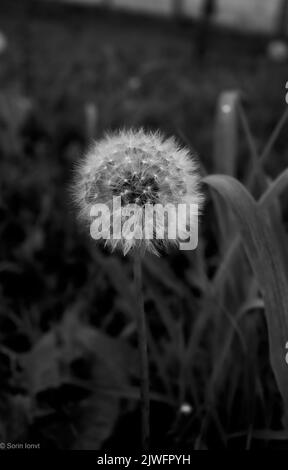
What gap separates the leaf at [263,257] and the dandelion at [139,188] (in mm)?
74

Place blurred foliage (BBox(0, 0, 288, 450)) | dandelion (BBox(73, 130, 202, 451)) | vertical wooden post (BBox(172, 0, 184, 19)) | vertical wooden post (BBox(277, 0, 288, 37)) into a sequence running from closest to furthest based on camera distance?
1. dandelion (BBox(73, 130, 202, 451))
2. blurred foliage (BBox(0, 0, 288, 450))
3. vertical wooden post (BBox(277, 0, 288, 37))
4. vertical wooden post (BBox(172, 0, 184, 19))

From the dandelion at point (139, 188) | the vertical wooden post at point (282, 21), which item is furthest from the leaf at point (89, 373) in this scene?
the vertical wooden post at point (282, 21)

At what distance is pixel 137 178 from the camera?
97 cm

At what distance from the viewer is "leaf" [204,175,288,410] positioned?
3.26ft

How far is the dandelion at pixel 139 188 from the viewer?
37.9 inches

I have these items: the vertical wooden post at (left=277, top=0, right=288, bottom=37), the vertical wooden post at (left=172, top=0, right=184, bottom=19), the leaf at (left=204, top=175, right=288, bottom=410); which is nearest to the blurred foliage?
the leaf at (left=204, top=175, right=288, bottom=410)

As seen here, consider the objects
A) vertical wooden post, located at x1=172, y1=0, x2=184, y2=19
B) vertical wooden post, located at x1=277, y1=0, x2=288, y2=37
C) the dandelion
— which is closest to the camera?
the dandelion

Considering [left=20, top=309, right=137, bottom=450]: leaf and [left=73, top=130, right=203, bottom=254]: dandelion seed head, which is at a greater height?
[left=73, top=130, right=203, bottom=254]: dandelion seed head

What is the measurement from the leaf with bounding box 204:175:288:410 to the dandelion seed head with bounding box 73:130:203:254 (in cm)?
7

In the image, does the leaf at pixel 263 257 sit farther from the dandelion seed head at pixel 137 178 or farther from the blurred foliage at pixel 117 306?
the blurred foliage at pixel 117 306

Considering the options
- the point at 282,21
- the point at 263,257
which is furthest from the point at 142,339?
the point at 282,21

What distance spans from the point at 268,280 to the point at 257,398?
1.81 ft

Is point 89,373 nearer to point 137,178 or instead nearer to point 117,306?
point 117,306

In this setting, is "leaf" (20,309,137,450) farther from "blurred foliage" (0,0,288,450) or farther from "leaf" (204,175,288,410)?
"leaf" (204,175,288,410)
